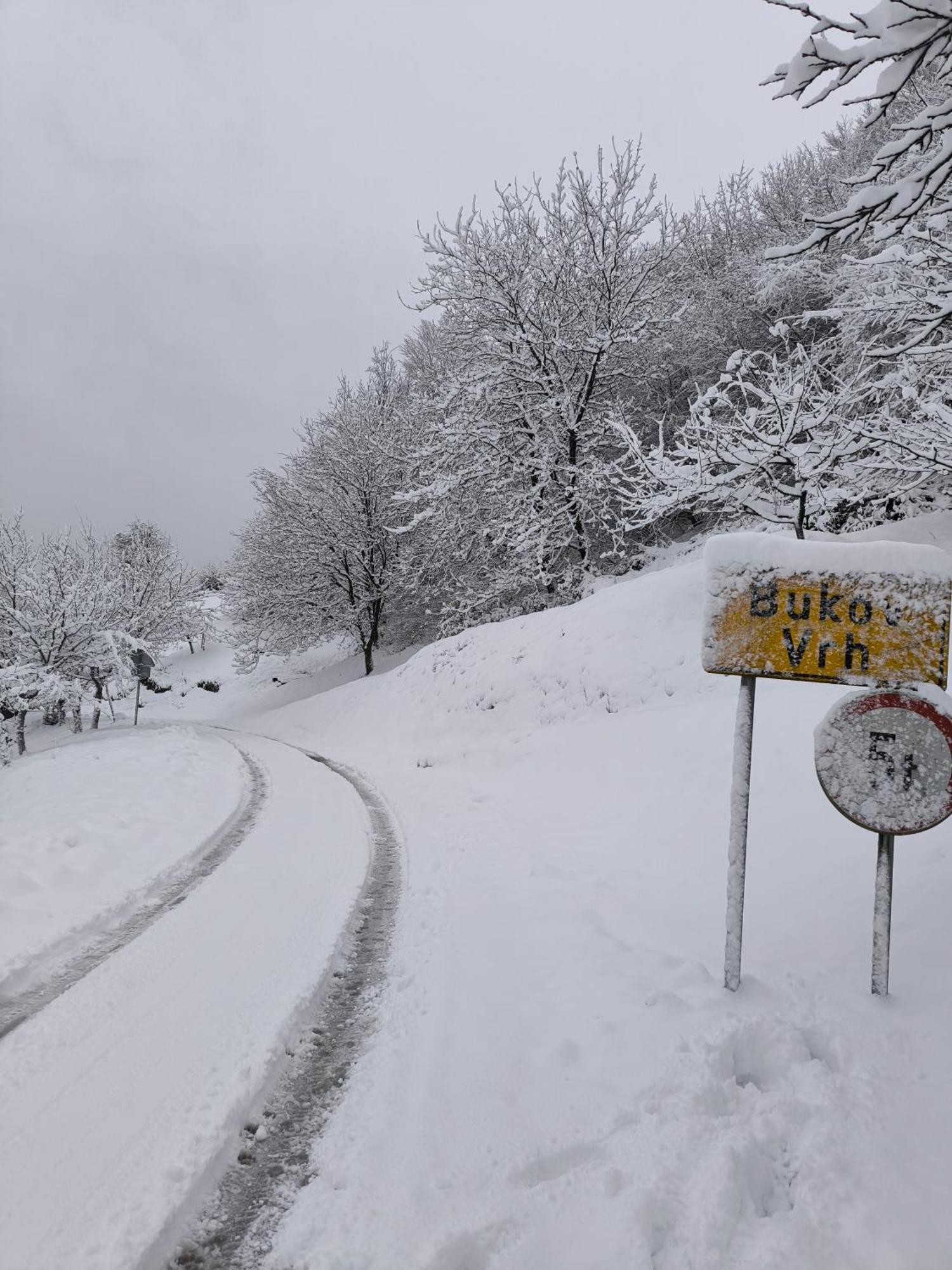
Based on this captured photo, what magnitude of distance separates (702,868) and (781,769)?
1.45m

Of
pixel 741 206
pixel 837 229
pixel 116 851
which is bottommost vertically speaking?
pixel 116 851

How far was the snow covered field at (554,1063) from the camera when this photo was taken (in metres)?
1.78

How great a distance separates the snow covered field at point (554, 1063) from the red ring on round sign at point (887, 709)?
2.83 ft

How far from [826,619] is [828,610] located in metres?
0.04

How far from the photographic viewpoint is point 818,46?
8.71 ft

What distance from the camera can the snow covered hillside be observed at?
5.85 ft

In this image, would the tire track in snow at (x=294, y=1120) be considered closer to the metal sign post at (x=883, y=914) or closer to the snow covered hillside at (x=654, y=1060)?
the snow covered hillside at (x=654, y=1060)

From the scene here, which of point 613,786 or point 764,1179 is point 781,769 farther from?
point 764,1179

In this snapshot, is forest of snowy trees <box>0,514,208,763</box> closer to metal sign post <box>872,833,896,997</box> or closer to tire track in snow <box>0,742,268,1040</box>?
tire track in snow <box>0,742,268,1040</box>

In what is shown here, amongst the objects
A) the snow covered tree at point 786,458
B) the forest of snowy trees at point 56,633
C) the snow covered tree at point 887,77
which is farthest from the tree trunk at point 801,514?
the forest of snowy trees at point 56,633

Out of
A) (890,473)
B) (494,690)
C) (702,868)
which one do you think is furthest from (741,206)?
(702,868)

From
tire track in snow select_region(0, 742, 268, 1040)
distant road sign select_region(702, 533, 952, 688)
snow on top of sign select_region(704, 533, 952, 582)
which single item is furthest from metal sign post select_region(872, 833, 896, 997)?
tire track in snow select_region(0, 742, 268, 1040)

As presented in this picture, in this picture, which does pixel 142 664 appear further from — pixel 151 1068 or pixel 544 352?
pixel 151 1068

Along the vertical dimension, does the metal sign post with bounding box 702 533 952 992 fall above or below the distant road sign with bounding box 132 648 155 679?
above
